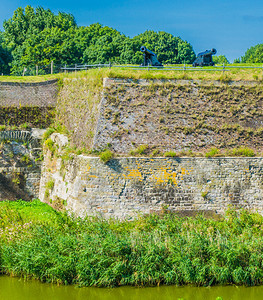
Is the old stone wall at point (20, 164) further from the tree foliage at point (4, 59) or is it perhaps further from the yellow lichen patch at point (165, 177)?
the tree foliage at point (4, 59)

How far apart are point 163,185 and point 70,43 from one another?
23.1 metres

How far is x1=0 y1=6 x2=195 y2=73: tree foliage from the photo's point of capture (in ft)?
120

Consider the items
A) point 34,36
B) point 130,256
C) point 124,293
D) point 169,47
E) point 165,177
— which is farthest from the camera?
point 169,47

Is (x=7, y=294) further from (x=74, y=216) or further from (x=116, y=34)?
(x=116, y=34)

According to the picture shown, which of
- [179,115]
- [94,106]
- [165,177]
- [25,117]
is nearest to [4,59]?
[25,117]

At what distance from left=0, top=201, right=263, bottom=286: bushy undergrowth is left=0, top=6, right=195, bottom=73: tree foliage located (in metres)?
23.9

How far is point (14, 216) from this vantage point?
52.5 feet

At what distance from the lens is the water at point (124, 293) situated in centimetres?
1250

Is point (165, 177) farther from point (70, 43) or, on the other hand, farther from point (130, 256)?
point (70, 43)

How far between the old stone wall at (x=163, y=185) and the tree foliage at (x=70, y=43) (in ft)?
67.9

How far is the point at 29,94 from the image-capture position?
75.9 ft

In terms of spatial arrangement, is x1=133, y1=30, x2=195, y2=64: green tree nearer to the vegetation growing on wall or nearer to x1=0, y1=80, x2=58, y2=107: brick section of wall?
x1=0, y1=80, x2=58, y2=107: brick section of wall

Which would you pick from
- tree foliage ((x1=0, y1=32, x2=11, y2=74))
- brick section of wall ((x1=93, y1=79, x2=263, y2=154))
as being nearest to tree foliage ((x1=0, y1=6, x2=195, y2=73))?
tree foliage ((x1=0, y1=32, x2=11, y2=74))

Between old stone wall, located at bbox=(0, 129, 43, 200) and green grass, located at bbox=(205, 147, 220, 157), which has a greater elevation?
green grass, located at bbox=(205, 147, 220, 157)
